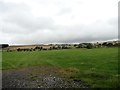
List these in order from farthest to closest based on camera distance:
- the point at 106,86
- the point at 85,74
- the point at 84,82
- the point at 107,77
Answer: the point at 85,74 < the point at 107,77 < the point at 84,82 < the point at 106,86

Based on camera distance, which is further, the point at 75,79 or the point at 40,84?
the point at 75,79

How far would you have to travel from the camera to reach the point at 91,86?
27438mm

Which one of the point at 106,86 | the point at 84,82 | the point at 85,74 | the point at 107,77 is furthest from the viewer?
the point at 85,74

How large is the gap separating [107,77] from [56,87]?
21.6 feet

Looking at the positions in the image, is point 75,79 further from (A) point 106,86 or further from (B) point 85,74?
(A) point 106,86

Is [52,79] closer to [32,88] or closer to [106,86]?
[32,88]

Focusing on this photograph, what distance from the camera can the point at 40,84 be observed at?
30000 millimetres

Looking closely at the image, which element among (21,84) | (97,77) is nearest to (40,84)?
(21,84)

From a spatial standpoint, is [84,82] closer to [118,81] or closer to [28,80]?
[118,81]

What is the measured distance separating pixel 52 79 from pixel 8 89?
6.07 m

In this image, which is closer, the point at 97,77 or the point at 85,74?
the point at 97,77

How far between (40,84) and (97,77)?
6.30 meters

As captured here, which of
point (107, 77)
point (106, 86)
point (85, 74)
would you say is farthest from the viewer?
point (85, 74)

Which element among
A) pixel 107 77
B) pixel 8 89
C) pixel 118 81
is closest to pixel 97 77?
pixel 107 77
